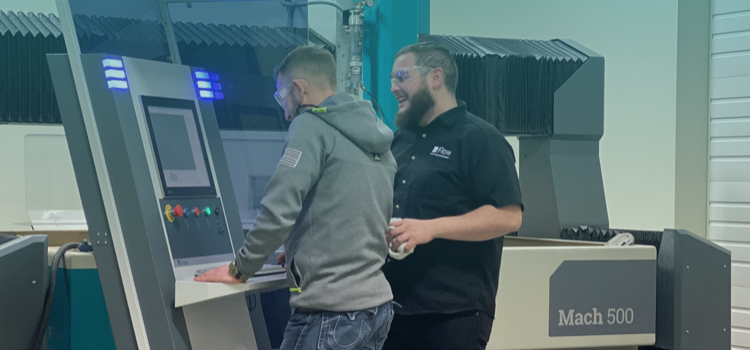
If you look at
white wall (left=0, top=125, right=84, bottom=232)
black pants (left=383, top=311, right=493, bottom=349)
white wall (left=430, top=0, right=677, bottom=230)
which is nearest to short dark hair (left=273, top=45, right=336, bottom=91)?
black pants (left=383, top=311, right=493, bottom=349)

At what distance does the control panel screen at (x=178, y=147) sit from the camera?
2300 millimetres

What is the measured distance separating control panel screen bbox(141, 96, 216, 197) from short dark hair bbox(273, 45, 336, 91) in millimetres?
457

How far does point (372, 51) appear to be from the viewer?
313 centimetres

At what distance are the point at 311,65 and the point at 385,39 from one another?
3.05ft

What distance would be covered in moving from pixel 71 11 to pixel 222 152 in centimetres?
71

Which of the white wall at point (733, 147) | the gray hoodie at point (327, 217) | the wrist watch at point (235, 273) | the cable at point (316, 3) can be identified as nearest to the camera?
the gray hoodie at point (327, 217)

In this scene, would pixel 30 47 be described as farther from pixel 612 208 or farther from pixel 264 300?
pixel 612 208

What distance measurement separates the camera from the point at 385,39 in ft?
10.0

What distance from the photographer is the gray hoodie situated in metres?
1.94

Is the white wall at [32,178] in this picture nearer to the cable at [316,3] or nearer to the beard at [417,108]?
the cable at [316,3]

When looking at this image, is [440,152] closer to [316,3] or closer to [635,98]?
[316,3]

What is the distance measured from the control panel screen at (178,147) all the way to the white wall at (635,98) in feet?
11.1

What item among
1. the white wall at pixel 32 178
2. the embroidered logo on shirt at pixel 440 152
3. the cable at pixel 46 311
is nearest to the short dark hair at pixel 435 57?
the embroidered logo on shirt at pixel 440 152

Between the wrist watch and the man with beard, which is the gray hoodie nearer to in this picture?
the wrist watch
